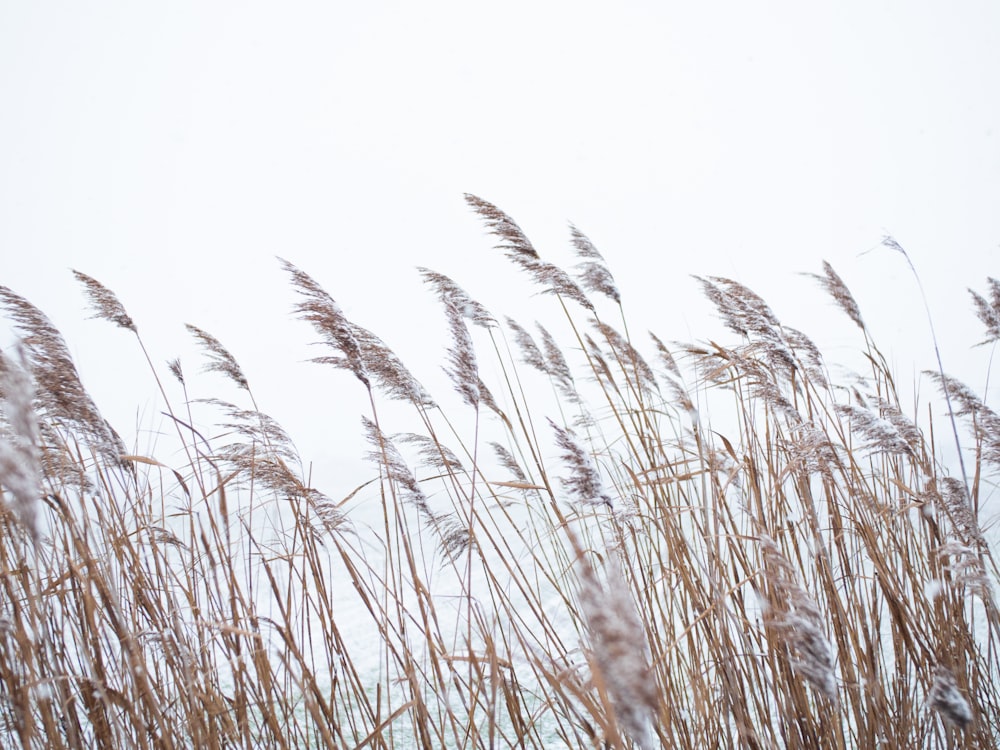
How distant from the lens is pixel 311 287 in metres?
1.90

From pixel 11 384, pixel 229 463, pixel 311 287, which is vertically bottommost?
pixel 229 463

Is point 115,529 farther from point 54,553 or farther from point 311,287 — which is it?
point 311,287

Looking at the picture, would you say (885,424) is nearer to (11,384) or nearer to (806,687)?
(806,687)

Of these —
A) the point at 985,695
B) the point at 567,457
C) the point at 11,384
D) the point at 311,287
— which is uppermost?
the point at 311,287

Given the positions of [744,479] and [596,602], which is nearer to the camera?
[596,602]

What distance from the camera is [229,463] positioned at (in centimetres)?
186

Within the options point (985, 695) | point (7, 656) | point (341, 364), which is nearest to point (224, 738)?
point (7, 656)

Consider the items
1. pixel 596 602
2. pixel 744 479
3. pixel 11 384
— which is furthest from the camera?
pixel 744 479

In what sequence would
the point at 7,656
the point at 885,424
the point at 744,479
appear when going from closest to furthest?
1. the point at 7,656
2. the point at 885,424
3. the point at 744,479

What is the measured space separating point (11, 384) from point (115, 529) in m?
0.97

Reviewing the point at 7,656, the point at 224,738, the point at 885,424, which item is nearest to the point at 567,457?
the point at 885,424

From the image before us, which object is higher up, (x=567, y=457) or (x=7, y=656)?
(x=567, y=457)

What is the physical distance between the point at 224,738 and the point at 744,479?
5.52 ft

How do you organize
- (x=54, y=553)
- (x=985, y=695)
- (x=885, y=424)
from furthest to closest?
(x=985, y=695) < (x=54, y=553) < (x=885, y=424)
